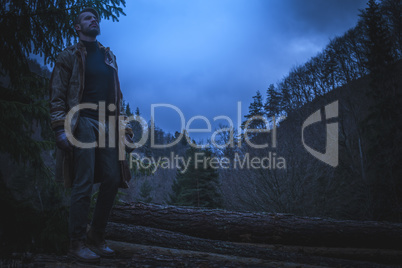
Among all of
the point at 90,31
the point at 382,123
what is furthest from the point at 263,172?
the point at 90,31

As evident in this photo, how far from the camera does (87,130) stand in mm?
2838

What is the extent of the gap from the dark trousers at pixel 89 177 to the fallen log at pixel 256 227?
181 centimetres

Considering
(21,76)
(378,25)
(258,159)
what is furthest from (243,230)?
(378,25)

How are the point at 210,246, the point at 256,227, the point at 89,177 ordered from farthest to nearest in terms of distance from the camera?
the point at 256,227 < the point at 210,246 < the point at 89,177

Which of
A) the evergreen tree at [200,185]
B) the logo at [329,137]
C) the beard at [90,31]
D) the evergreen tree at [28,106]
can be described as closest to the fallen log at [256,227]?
the evergreen tree at [28,106]

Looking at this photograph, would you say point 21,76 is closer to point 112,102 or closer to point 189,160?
point 112,102

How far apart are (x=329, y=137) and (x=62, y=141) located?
1750cm

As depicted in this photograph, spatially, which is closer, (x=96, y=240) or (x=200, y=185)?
(x=96, y=240)

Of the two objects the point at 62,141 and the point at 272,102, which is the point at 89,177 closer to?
the point at 62,141

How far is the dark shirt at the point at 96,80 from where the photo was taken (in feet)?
9.82

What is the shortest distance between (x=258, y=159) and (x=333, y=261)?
10.2 meters

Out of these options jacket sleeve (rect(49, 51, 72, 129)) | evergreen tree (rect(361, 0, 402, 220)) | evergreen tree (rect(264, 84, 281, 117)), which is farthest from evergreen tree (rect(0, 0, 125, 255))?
evergreen tree (rect(264, 84, 281, 117))

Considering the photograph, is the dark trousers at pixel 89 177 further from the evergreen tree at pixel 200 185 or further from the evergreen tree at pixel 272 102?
the evergreen tree at pixel 272 102

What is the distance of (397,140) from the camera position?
53.0ft
